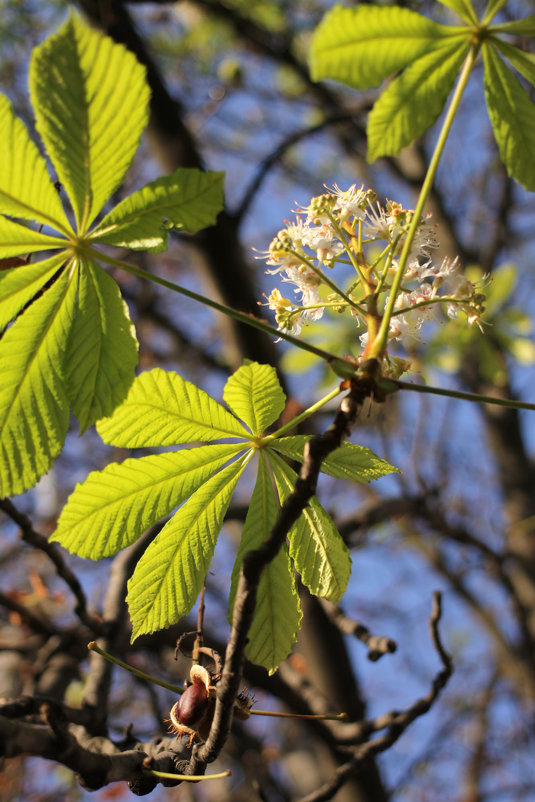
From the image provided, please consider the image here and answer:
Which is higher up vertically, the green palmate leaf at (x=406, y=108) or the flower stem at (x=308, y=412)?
the green palmate leaf at (x=406, y=108)

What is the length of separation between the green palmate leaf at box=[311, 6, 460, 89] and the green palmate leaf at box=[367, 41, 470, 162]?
1.1 inches

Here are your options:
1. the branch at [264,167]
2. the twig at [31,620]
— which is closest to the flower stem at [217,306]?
the twig at [31,620]

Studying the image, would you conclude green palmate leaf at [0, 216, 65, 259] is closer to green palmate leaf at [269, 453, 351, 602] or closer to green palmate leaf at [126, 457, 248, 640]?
green palmate leaf at [126, 457, 248, 640]

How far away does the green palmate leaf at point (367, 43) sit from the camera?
2.88 feet

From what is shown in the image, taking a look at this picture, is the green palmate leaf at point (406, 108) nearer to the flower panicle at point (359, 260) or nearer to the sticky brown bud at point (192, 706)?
the flower panicle at point (359, 260)

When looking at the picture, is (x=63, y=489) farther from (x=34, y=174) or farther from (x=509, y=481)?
(x=34, y=174)

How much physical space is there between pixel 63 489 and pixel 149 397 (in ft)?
16.6

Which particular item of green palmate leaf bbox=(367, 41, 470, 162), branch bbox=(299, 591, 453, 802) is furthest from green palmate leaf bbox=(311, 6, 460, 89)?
branch bbox=(299, 591, 453, 802)

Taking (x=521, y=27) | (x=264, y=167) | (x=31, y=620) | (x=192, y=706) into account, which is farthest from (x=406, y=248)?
(x=264, y=167)

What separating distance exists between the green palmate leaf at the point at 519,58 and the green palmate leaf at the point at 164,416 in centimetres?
77

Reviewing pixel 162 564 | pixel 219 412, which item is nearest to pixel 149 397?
pixel 219 412

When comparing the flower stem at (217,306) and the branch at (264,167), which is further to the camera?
the branch at (264,167)

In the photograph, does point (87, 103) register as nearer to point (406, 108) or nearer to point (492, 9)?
point (406, 108)

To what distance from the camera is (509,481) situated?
4.88m
